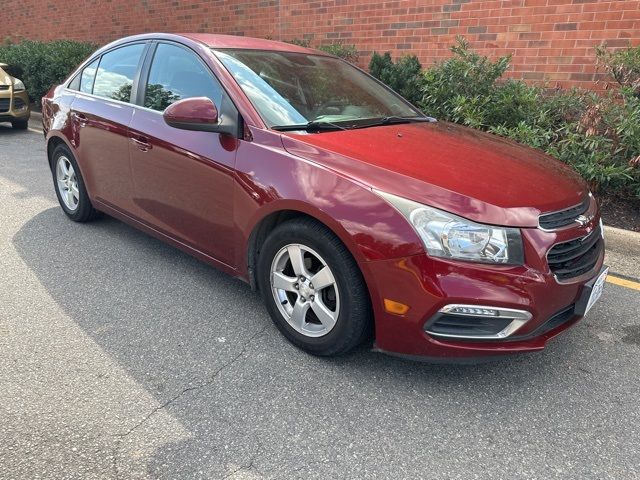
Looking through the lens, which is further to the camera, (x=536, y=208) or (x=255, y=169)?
(x=255, y=169)

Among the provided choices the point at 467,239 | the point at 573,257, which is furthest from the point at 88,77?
the point at 573,257

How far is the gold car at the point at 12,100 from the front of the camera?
9.34 meters

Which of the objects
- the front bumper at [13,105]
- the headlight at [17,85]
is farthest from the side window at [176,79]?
the headlight at [17,85]

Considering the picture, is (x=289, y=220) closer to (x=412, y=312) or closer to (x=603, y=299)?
(x=412, y=312)

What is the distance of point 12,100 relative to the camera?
9430 millimetres

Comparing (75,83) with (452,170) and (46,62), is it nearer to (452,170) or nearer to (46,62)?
(452,170)

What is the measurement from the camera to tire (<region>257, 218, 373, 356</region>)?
8.09 ft

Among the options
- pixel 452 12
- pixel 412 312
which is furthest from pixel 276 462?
pixel 452 12

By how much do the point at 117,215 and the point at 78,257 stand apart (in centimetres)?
43

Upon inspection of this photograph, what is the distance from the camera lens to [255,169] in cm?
279

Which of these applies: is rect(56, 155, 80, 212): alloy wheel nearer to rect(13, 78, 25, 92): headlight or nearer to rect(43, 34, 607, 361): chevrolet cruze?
rect(43, 34, 607, 361): chevrolet cruze

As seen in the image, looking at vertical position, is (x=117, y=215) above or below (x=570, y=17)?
below

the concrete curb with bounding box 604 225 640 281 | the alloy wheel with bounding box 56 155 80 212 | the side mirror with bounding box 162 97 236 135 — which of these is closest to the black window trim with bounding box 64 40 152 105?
the alloy wheel with bounding box 56 155 80 212

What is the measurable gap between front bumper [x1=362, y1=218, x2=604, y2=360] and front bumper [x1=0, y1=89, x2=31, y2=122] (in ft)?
31.0
